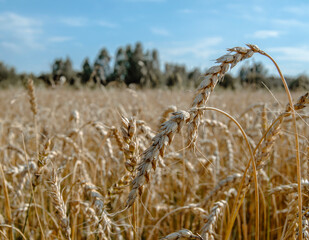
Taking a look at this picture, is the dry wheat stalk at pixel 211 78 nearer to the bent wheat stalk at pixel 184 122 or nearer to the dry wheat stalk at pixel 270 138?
A: the bent wheat stalk at pixel 184 122

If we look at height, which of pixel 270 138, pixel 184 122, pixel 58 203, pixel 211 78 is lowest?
pixel 58 203

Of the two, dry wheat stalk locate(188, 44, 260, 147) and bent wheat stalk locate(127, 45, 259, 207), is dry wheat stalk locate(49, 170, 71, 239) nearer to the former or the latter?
bent wheat stalk locate(127, 45, 259, 207)

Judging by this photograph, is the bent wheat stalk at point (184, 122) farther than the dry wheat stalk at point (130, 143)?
No

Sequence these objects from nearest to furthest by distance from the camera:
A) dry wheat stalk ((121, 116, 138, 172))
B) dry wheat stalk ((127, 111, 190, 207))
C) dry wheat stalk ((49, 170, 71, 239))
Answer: dry wheat stalk ((127, 111, 190, 207)) < dry wheat stalk ((121, 116, 138, 172)) < dry wheat stalk ((49, 170, 71, 239))

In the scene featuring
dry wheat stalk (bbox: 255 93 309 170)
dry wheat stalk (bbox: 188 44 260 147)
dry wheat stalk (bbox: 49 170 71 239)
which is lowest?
dry wheat stalk (bbox: 49 170 71 239)

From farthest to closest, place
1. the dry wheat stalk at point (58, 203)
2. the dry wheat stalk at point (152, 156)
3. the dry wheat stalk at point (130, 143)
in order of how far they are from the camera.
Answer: the dry wheat stalk at point (58, 203), the dry wheat stalk at point (130, 143), the dry wheat stalk at point (152, 156)

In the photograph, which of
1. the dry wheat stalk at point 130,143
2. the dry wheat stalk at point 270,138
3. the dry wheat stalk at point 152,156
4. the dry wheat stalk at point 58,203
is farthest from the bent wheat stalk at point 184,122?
the dry wheat stalk at point 58,203

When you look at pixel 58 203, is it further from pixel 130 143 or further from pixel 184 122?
pixel 184 122

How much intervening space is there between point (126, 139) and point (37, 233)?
4.65ft

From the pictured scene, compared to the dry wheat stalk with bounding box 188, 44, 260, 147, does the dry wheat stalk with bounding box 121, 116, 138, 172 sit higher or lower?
lower

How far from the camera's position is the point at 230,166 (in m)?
2.48

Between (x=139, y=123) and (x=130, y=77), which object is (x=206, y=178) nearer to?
(x=139, y=123)

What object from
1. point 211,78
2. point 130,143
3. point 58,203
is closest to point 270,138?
point 211,78

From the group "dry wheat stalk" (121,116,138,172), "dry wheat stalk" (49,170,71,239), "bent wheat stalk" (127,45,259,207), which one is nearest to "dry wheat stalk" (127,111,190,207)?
"bent wheat stalk" (127,45,259,207)
